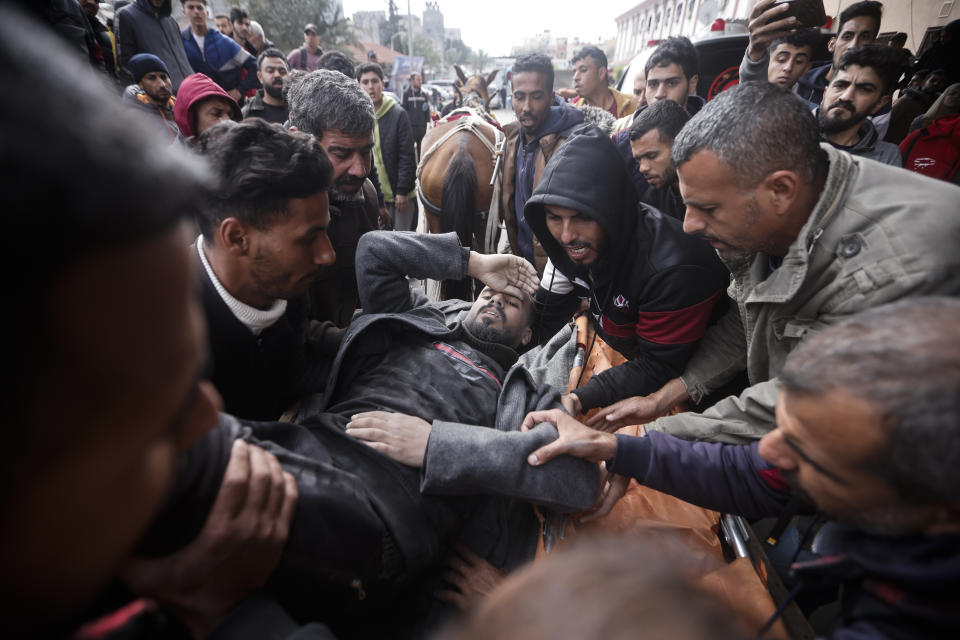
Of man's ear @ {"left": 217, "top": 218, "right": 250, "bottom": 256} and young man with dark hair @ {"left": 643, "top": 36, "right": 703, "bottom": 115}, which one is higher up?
young man with dark hair @ {"left": 643, "top": 36, "right": 703, "bottom": 115}

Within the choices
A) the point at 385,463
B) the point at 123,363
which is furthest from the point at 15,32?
the point at 385,463

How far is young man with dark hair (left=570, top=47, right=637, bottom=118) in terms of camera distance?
555 centimetres

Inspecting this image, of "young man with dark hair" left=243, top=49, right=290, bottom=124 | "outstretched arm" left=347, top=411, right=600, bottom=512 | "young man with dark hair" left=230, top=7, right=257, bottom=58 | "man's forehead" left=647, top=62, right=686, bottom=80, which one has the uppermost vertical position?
"young man with dark hair" left=230, top=7, right=257, bottom=58

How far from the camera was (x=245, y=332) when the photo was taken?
72.6 inches

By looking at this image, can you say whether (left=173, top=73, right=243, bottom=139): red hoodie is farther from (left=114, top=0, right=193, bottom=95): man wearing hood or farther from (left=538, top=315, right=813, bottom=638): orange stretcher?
(left=538, top=315, right=813, bottom=638): orange stretcher

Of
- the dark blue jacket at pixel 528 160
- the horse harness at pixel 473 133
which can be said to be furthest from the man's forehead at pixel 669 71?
the horse harness at pixel 473 133

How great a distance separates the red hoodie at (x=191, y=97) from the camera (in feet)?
11.5

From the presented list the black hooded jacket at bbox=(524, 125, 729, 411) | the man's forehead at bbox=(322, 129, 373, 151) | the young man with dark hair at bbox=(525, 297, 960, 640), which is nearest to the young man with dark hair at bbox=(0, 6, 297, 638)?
the young man with dark hair at bbox=(525, 297, 960, 640)

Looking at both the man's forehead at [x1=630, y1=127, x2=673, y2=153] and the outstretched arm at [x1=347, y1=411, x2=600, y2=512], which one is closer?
the outstretched arm at [x1=347, y1=411, x2=600, y2=512]

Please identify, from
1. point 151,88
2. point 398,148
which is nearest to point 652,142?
point 398,148

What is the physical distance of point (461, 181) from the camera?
461 centimetres

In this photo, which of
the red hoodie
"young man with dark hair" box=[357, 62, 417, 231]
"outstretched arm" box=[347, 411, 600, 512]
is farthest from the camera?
"young man with dark hair" box=[357, 62, 417, 231]

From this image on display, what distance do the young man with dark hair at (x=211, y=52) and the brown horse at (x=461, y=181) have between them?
312 cm

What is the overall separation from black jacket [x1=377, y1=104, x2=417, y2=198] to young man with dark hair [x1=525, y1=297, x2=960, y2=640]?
520cm
